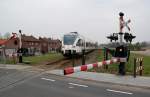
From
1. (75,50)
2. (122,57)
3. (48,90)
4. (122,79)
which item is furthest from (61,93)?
(75,50)

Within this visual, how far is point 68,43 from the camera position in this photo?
33844 mm

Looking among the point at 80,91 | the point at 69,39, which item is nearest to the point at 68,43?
the point at 69,39

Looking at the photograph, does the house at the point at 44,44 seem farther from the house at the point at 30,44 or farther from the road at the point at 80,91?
the road at the point at 80,91

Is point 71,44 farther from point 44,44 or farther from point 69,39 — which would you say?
point 44,44

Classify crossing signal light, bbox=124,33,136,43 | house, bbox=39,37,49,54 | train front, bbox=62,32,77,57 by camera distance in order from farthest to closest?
house, bbox=39,37,49,54 < train front, bbox=62,32,77,57 < crossing signal light, bbox=124,33,136,43

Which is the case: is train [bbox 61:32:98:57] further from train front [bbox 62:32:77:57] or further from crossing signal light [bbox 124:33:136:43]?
crossing signal light [bbox 124:33:136:43]

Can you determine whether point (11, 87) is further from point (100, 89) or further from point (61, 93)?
point (100, 89)

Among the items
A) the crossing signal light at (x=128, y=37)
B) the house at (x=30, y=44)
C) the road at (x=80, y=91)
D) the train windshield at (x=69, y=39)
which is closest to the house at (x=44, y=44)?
the house at (x=30, y=44)

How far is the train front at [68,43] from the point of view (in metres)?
33.4

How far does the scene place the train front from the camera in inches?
1313

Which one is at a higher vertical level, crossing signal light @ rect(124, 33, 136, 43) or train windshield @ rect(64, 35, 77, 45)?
train windshield @ rect(64, 35, 77, 45)

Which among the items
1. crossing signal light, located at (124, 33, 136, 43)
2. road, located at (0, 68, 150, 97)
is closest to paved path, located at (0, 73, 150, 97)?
road, located at (0, 68, 150, 97)

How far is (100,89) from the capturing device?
12938 millimetres

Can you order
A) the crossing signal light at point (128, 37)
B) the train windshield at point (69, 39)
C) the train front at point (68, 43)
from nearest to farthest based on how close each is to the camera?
the crossing signal light at point (128, 37) < the train front at point (68, 43) < the train windshield at point (69, 39)
